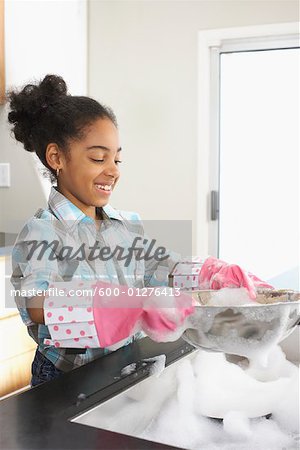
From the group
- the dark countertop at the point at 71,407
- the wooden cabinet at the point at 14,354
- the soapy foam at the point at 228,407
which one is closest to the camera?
the dark countertop at the point at 71,407

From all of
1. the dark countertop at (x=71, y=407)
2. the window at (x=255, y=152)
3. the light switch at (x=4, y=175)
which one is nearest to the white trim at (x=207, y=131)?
the window at (x=255, y=152)

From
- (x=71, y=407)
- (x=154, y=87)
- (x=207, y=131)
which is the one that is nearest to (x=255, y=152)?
(x=207, y=131)

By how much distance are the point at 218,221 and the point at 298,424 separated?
2.25m

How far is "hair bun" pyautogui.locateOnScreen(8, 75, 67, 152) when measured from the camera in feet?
4.71

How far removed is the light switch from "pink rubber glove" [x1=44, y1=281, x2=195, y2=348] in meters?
2.27

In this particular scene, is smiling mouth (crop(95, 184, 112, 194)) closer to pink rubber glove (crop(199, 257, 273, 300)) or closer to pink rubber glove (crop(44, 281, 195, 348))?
pink rubber glove (crop(199, 257, 273, 300))

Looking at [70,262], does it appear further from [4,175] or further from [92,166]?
[4,175]

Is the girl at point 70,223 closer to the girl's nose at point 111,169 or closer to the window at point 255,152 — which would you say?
the girl's nose at point 111,169

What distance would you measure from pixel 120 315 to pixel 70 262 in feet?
1.55

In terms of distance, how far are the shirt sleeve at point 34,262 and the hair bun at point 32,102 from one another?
29 centimetres

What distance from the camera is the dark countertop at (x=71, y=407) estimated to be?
699mm

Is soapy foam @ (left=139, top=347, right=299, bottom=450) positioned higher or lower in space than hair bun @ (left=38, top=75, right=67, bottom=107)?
lower

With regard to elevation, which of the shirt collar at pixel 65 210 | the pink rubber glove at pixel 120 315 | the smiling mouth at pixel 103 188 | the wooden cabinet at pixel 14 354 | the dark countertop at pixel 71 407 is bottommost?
the wooden cabinet at pixel 14 354

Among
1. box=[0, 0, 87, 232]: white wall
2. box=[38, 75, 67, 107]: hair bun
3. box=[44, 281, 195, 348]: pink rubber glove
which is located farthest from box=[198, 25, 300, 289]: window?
box=[44, 281, 195, 348]: pink rubber glove
